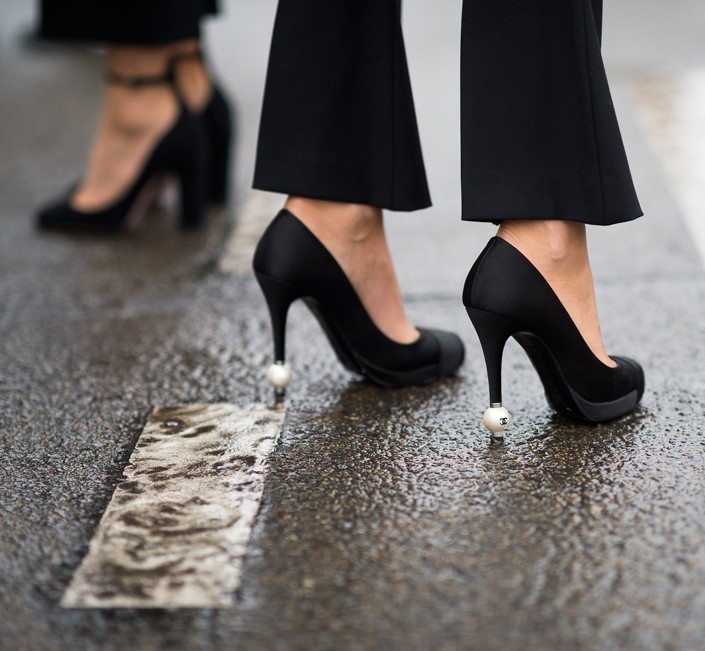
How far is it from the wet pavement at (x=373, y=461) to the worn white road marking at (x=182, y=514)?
2 cm

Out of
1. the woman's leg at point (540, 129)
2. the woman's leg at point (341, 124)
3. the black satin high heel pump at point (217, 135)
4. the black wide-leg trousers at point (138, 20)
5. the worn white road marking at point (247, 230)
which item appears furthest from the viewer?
the black satin high heel pump at point (217, 135)

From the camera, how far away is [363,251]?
4.47 ft

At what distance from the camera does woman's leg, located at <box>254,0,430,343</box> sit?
1.29 metres

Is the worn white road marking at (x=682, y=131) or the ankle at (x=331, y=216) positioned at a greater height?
the ankle at (x=331, y=216)

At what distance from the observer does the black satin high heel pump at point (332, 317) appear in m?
1.32

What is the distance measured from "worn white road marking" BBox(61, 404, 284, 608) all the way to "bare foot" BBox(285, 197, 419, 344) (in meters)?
0.20

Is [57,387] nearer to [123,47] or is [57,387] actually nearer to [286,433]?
[286,433]

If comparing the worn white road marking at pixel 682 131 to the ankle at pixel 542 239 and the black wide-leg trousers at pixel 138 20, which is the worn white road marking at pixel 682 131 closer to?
the ankle at pixel 542 239

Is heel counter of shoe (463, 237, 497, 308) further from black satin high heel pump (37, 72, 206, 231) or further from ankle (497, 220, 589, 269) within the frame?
black satin high heel pump (37, 72, 206, 231)

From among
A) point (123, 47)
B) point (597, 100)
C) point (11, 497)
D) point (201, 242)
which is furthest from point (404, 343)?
point (123, 47)

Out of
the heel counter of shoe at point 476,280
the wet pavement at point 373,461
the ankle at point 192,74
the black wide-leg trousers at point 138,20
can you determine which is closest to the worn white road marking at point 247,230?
the wet pavement at point 373,461

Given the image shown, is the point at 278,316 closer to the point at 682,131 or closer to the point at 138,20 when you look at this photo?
the point at 138,20

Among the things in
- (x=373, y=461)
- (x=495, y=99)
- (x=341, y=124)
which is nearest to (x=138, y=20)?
(x=341, y=124)

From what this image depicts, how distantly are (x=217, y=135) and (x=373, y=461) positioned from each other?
51.8 inches
